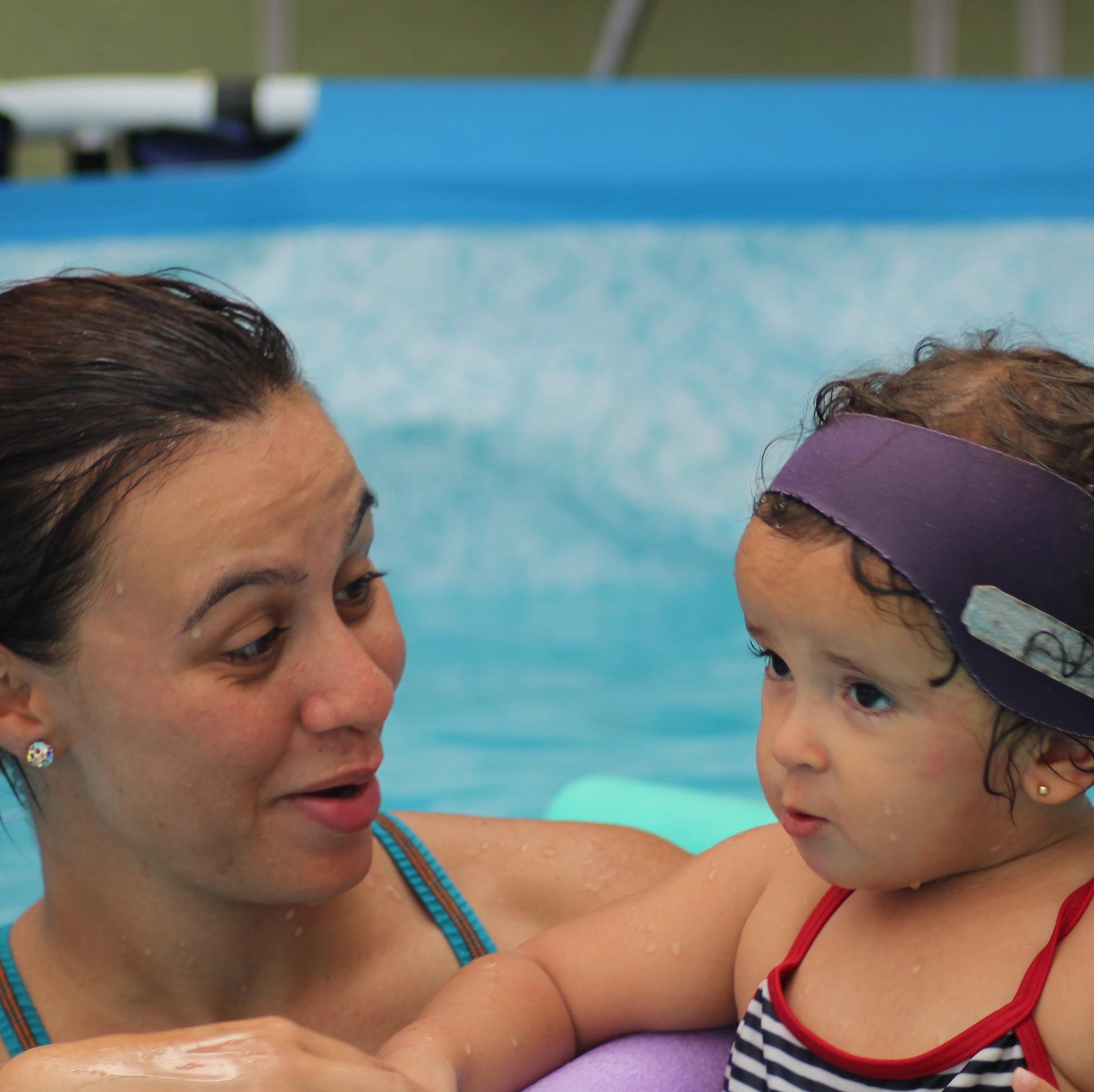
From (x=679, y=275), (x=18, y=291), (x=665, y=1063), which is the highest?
(x=18, y=291)

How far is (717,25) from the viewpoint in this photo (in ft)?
28.9

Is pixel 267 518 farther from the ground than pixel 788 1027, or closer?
farther from the ground

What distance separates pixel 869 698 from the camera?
134 cm

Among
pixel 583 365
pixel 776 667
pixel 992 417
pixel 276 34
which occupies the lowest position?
pixel 583 365

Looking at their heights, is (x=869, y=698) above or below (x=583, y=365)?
above

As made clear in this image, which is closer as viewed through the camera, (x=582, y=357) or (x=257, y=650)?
(x=257, y=650)

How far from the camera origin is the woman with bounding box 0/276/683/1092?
1511 mm

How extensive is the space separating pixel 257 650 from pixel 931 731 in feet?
2.18

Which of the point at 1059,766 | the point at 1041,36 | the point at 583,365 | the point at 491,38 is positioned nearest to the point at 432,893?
the point at 1059,766

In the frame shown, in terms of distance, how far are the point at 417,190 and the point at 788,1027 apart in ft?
15.0

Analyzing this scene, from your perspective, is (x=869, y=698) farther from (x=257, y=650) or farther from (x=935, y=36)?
(x=935, y=36)

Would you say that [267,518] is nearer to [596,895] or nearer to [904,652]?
[904,652]

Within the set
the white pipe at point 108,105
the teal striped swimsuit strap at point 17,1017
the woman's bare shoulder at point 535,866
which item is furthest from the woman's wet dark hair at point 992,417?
the white pipe at point 108,105

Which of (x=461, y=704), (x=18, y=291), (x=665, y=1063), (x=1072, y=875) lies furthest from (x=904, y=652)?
(x=461, y=704)
